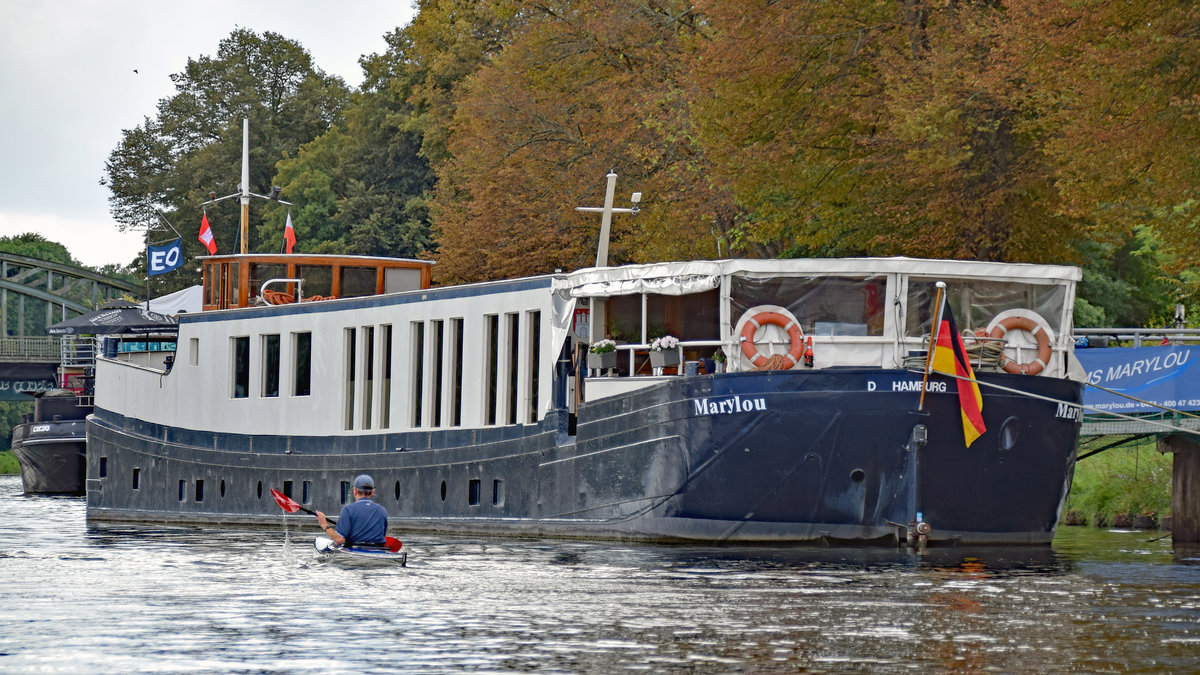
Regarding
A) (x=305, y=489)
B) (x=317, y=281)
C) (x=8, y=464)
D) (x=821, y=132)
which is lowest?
(x=8, y=464)

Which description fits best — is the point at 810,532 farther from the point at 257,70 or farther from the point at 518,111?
the point at 257,70

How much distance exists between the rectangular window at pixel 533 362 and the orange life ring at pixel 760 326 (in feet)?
14.1

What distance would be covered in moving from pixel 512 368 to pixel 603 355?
2938 mm

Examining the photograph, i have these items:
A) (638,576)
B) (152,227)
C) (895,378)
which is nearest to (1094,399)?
(895,378)

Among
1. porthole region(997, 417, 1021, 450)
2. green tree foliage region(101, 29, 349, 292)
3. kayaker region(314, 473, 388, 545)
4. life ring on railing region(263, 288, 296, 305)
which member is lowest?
kayaker region(314, 473, 388, 545)

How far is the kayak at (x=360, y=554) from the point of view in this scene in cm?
2052

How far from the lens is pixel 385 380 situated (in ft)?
94.8

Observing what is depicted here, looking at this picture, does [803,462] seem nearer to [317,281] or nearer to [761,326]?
[761,326]

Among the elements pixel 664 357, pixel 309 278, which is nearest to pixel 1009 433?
pixel 664 357

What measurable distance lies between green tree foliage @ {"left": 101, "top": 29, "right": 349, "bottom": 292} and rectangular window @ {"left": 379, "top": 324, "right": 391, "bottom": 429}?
5579 centimetres

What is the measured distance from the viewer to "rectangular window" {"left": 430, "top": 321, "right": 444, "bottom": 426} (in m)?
27.7

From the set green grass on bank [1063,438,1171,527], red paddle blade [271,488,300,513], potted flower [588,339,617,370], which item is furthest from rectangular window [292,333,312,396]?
green grass on bank [1063,438,1171,527]

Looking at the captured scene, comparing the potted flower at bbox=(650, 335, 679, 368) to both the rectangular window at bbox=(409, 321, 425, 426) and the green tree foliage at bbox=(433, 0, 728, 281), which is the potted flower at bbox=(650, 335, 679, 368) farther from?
the green tree foliage at bbox=(433, 0, 728, 281)

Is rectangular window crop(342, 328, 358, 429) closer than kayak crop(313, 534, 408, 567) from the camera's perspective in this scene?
No
